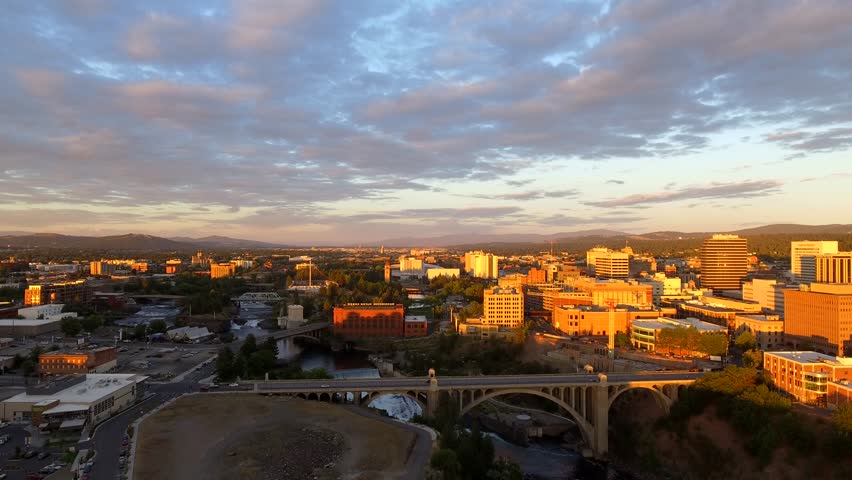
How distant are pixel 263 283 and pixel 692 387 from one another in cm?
10512

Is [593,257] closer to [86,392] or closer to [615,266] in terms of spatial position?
[615,266]

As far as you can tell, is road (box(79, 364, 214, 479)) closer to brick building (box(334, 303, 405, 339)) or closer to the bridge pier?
the bridge pier

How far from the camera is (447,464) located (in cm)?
2278

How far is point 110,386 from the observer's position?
3284 centimetres

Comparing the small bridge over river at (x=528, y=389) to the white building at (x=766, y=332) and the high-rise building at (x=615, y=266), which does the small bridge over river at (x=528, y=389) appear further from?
the high-rise building at (x=615, y=266)

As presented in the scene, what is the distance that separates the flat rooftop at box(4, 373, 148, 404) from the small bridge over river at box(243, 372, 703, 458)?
24.2ft

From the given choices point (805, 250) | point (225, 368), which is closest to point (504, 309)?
point (225, 368)

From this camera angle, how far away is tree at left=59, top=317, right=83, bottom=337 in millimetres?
62656

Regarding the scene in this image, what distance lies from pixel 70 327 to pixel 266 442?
4795 centimetres

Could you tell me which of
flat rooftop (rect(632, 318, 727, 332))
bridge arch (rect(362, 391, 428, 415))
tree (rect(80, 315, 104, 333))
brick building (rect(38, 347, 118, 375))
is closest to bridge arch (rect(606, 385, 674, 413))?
bridge arch (rect(362, 391, 428, 415))

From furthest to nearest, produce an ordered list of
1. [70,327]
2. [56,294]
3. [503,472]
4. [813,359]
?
[56,294] < [70,327] < [813,359] < [503,472]

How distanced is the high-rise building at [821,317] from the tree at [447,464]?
35686mm

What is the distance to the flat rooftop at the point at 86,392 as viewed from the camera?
3031 centimetres

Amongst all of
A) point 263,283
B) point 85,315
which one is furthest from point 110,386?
point 263,283
